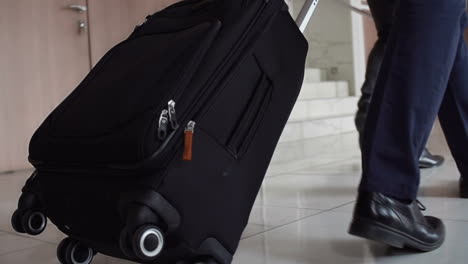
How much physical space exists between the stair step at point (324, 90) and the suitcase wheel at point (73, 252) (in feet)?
11.0

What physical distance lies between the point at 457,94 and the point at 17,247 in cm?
112

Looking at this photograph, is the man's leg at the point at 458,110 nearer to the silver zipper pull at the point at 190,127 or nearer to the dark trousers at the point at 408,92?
the dark trousers at the point at 408,92

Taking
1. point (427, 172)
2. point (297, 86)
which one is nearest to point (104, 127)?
point (297, 86)

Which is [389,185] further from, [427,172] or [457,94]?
[427,172]

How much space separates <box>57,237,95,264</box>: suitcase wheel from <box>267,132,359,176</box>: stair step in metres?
1.38

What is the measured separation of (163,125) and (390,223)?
42cm

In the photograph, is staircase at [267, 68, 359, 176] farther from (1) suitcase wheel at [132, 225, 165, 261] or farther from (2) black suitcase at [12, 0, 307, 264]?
(1) suitcase wheel at [132, 225, 165, 261]

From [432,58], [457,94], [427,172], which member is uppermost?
[432,58]

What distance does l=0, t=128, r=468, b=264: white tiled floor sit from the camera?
2.93 feet

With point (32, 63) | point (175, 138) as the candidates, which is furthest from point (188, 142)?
point (32, 63)

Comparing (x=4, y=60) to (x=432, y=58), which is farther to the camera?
(x=4, y=60)

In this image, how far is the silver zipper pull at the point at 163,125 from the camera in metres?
0.65

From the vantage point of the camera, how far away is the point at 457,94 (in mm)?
1247

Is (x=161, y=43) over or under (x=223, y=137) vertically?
over
